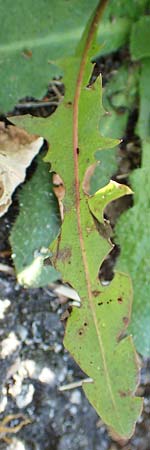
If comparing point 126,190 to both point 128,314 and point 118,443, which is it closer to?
point 128,314

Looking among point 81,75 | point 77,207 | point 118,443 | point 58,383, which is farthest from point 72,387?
point 81,75

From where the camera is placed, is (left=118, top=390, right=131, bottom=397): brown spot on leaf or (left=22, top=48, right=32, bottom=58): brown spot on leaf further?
(left=22, top=48, right=32, bottom=58): brown spot on leaf

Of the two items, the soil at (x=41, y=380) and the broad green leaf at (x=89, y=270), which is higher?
the broad green leaf at (x=89, y=270)

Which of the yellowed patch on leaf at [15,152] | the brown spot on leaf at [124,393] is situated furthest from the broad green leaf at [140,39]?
the brown spot on leaf at [124,393]

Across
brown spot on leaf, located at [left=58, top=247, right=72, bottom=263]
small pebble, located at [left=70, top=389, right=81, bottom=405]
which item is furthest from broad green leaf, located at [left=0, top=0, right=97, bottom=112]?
small pebble, located at [left=70, top=389, right=81, bottom=405]

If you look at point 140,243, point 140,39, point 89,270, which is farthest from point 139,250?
point 140,39

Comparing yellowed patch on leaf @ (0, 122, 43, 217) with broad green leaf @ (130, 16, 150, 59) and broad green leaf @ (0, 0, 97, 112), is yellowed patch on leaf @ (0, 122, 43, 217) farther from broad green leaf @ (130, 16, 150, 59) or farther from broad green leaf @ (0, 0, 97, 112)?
broad green leaf @ (130, 16, 150, 59)

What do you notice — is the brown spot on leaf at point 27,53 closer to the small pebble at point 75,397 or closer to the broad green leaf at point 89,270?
the broad green leaf at point 89,270
